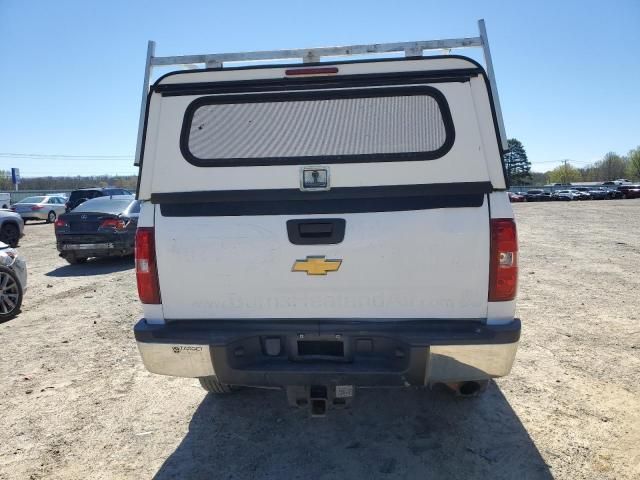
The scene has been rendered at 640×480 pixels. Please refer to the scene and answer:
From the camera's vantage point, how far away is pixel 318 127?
273 cm

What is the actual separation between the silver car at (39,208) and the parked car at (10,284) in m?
22.1

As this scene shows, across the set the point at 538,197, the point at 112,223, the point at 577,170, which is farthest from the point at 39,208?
the point at 577,170

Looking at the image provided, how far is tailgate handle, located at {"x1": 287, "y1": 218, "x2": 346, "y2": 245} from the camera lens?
2.60 m

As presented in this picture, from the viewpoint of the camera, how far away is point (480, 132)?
2594mm

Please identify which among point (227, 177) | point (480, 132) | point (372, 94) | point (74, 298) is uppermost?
point (372, 94)

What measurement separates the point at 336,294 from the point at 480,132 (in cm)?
124

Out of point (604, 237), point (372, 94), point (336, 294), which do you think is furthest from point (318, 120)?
point (604, 237)

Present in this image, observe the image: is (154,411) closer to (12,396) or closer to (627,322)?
(12,396)

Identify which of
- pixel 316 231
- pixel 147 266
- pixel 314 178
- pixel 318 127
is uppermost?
pixel 318 127

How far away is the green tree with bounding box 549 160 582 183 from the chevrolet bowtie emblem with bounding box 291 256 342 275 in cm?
13734

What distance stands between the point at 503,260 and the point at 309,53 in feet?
5.93

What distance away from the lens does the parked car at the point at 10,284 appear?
619 cm

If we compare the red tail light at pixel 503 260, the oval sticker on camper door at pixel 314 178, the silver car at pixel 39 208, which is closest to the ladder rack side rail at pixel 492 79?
the red tail light at pixel 503 260

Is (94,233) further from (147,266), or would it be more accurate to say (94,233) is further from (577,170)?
(577,170)
